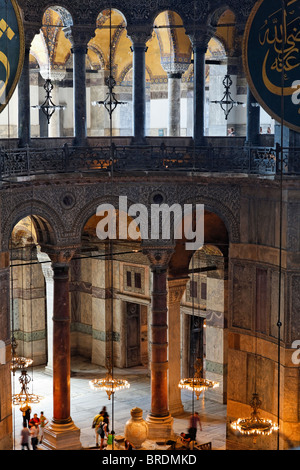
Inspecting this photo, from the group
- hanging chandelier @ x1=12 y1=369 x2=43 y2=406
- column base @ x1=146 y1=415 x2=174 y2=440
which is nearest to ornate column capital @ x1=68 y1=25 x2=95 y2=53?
hanging chandelier @ x1=12 y1=369 x2=43 y2=406

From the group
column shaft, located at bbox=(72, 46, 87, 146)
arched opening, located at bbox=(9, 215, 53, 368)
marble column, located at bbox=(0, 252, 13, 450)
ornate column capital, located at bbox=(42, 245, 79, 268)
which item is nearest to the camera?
marble column, located at bbox=(0, 252, 13, 450)

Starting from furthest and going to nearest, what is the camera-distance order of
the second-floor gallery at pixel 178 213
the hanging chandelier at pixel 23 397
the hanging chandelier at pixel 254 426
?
1. the hanging chandelier at pixel 23 397
2. the second-floor gallery at pixel 178 213
3. the hanging chandelier at pixel 254 426

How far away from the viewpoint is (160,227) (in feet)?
44.0

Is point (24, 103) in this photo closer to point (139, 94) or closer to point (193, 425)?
point (139, 94)

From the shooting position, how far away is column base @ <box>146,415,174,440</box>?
45.2 feet

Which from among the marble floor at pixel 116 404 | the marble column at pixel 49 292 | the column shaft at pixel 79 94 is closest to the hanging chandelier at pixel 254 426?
the marble floor at pixel 116 404

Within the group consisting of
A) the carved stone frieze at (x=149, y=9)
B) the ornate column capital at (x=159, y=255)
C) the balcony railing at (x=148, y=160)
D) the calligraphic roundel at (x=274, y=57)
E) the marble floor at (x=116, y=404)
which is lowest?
the marble floor at (x=116, y=404)

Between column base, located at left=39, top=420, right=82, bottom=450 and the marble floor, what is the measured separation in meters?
0.47

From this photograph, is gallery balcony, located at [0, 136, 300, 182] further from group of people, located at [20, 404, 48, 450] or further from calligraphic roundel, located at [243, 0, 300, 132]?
group of people, located at [20, 404, 48, 450]

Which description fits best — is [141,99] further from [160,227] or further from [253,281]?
[253,281]

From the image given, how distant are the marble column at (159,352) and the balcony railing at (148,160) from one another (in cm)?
144

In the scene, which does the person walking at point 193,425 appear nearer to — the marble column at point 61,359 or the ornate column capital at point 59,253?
the marble column at point 61,359

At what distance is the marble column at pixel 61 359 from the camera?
12883 mm

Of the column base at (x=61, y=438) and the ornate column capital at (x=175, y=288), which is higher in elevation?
Result: the ornate column capital at (x=175, y=288)
